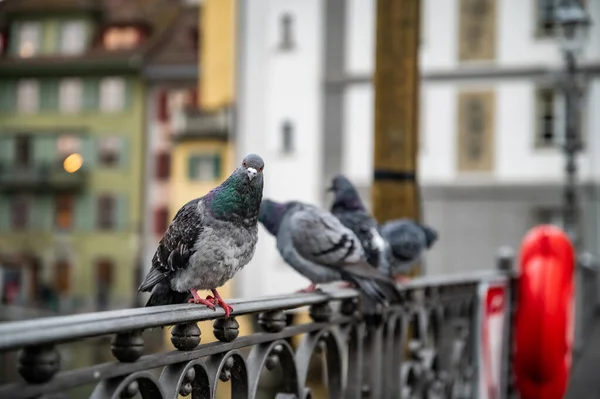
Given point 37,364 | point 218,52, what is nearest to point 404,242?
point 37,364

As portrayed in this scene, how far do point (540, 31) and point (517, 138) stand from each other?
8.37 ft

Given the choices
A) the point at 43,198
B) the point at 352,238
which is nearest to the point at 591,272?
the point at 352,238

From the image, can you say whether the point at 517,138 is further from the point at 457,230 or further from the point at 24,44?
the point at 24,44

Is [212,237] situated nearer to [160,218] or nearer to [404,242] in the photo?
[404,242]

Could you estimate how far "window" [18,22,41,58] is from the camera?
38000 mm

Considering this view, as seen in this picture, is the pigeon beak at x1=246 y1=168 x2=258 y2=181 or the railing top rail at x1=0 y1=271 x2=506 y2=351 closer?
the railing top rail at x1=0 y1=271 x2=506 y2=351

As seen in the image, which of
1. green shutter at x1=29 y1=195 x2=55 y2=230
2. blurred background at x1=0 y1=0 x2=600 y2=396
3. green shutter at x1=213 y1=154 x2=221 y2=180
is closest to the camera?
blurred background at x1=0 y1=0 x2=600 y2=396

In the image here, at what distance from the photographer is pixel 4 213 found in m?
40.1

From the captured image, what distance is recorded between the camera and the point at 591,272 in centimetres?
1326

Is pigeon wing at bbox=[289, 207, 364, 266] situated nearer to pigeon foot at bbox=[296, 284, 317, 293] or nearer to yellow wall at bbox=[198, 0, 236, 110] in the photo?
pigeon foot at bbox=[296, 284, 317, 293]

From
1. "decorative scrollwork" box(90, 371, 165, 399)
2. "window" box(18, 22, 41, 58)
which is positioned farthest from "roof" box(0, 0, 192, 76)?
"decorative scrollwork" box(90, 371, 165, 399)

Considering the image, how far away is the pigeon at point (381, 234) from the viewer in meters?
2.91

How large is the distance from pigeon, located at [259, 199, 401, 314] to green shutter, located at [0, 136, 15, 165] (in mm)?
38849

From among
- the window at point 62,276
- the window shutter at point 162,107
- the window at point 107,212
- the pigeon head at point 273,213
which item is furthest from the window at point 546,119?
the window at point 62,276
